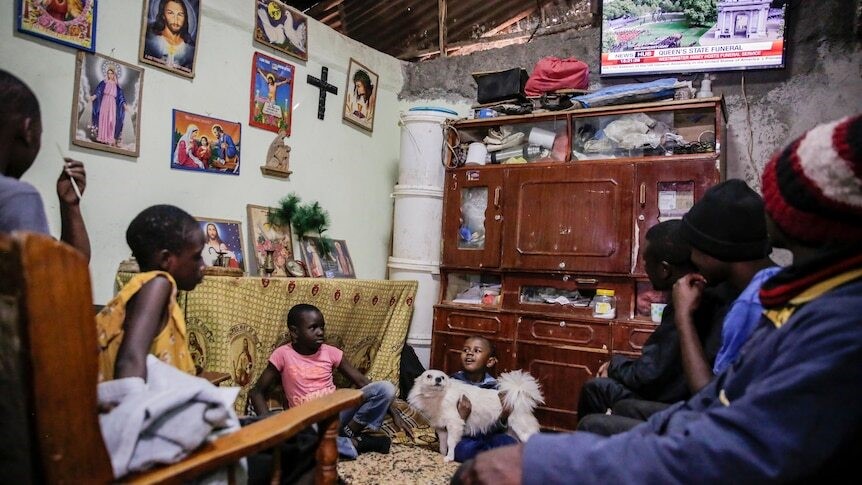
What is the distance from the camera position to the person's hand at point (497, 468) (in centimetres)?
94

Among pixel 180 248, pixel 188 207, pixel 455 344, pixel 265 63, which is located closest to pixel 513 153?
pixel 455 344

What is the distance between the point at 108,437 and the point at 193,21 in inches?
129

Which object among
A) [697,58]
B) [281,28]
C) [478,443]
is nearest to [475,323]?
[478,443]

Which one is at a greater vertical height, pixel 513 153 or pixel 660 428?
pixel 513 153

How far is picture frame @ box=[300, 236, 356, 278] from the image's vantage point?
4.12 metres

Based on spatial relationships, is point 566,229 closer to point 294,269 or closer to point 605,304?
point 605,304

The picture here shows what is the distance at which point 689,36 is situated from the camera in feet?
13.5

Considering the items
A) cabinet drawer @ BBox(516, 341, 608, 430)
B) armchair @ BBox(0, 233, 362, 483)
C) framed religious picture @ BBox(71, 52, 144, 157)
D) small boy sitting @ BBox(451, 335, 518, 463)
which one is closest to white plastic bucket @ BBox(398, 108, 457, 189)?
small boy sitting @ BBox(451, 335, 518, 463)

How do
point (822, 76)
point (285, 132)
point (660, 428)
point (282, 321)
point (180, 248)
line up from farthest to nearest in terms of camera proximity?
point (285, 132) → point (822, 76) → point (282, 321) → point (180, 248) → point (660, 428)

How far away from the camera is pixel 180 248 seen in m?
1.64

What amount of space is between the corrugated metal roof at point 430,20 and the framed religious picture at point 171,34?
4.81 ft

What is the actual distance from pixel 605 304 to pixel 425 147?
1.88m

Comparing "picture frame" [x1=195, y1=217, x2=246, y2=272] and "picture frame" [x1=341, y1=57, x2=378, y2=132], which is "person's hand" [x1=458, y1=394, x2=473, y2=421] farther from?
"picture frame" [x1=341, y1=57, x2=378, y2=132]

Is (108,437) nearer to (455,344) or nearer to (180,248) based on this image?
(180,248)
